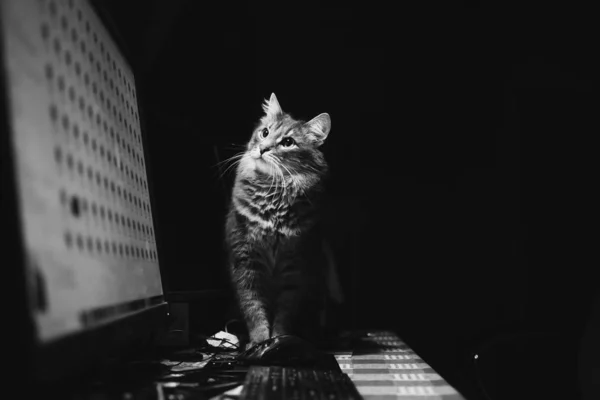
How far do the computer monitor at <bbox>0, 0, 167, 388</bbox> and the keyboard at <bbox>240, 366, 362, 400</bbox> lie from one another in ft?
0.66

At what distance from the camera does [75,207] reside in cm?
55

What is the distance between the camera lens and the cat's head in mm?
1505

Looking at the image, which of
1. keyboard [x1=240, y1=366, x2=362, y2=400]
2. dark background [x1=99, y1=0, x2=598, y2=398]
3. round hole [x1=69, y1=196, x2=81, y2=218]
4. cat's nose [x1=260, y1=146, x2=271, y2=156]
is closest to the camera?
round hole [x1=69, y1=196, x2=81, y2=218]

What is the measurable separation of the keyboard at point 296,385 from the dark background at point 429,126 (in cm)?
111

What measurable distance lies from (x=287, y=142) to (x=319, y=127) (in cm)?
13

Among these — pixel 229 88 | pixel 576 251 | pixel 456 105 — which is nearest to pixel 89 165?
pixel 229 88

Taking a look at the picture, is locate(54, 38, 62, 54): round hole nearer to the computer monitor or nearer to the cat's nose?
the computer monitor

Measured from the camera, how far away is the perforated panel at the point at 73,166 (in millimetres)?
440

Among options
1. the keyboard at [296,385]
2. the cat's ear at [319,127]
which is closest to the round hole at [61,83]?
the keyboard at [296,385]

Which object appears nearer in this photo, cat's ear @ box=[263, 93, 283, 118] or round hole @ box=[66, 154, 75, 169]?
round hole @ box=[66, 154, 75, 169]

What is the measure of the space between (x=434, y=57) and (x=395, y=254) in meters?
0.83

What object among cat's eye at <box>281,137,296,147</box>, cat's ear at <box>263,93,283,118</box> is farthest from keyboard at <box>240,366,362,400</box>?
cat's ear at <box>263,93,283,118</box>

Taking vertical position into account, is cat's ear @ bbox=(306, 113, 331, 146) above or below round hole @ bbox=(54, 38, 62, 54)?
above

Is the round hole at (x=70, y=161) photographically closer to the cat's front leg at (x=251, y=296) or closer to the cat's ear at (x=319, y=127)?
the cat's front leg at (x=251, y=296)
